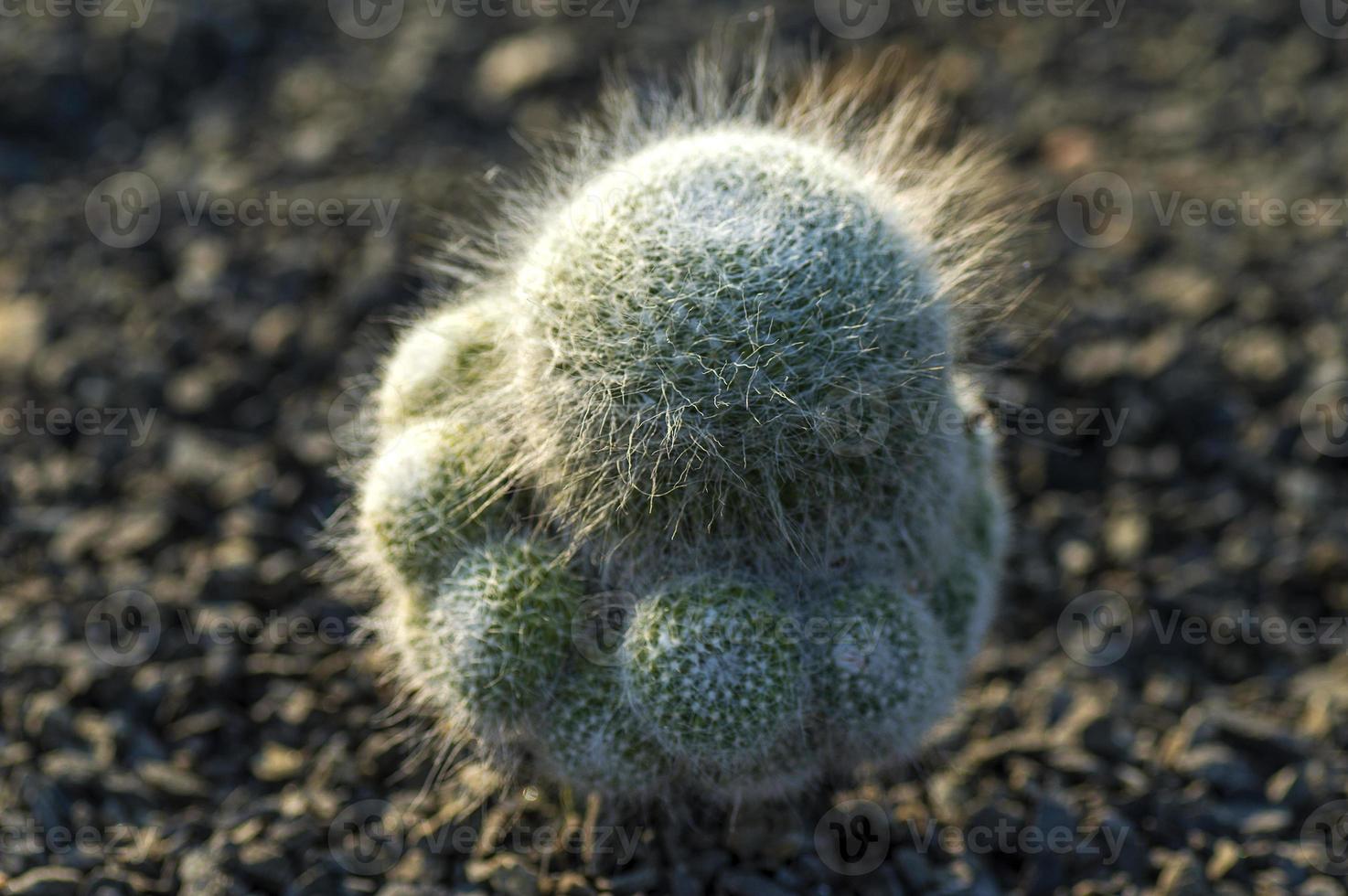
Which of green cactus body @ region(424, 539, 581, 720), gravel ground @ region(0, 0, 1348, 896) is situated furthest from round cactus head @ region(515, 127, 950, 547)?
gravel ground @ region(0, 0, 1348, 896)

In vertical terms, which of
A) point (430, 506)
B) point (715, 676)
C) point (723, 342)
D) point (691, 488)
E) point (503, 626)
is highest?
point (723, 342)

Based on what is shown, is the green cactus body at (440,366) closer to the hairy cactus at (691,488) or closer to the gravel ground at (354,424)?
the hairy cactus at (691,488)

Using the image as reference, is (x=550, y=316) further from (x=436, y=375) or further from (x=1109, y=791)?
(x=1109, y=791)

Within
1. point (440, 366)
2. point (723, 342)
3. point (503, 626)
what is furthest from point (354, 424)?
point (723, 342)

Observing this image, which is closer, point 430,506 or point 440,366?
point 430,506

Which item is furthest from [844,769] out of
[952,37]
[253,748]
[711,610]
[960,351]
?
[952,37]

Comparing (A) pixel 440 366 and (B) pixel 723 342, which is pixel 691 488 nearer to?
(B) pixel 723 342

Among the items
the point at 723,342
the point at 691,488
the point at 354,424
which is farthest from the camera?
the point at 354,424
